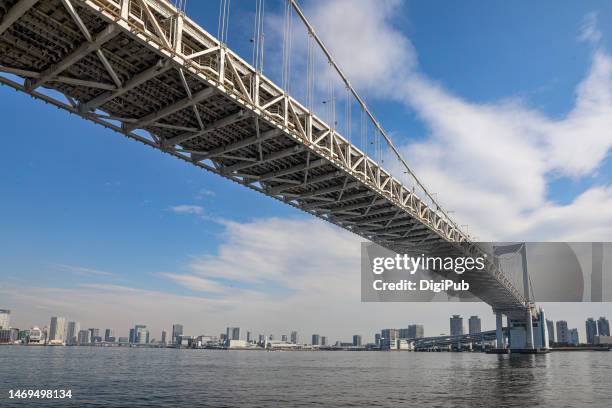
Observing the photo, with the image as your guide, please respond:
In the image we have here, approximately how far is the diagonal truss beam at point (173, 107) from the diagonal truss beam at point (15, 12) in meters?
7.46

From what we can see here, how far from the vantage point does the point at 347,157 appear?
35.6m

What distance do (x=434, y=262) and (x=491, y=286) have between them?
25.1m

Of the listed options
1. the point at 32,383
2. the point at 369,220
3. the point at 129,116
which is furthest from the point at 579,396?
the point at 32,383

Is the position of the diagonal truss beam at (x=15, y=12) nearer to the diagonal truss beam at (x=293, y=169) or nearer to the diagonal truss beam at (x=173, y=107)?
the diagonal truss beam at (x=173, y=107)

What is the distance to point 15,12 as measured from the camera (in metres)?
16.7

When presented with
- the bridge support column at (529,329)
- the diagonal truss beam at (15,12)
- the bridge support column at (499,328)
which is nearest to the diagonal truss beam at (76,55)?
the diagonal truss beam at (15,12)

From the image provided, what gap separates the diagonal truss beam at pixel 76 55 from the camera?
18.1 m

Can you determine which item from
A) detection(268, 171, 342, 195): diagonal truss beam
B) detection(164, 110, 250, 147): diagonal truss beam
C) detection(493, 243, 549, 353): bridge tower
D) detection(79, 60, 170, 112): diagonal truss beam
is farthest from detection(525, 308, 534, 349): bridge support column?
detection(79, 60, 170, 112): diagonal truss beam

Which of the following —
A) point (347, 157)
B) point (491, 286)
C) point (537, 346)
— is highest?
point (347, 157)

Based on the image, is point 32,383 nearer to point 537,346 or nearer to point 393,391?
point 393,391

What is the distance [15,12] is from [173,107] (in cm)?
834

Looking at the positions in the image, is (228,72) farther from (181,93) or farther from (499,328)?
(499,328)

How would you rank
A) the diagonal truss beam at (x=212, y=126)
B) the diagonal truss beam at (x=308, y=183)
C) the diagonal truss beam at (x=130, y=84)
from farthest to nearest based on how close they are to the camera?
the diagonal truss beam at (x=308, y=183) < the diagonal truss beam at (x=212, y=126) < the diagonal truss beam at (x=130, y=84)

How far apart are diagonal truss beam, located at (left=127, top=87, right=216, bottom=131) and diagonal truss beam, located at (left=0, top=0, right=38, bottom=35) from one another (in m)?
7.46
